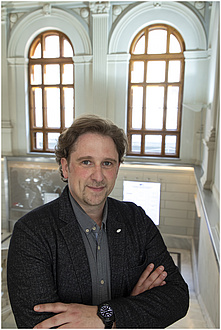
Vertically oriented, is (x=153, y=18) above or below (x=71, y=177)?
above

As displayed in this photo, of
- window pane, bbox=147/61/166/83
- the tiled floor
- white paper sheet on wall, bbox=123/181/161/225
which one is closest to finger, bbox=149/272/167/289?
the tiled floor

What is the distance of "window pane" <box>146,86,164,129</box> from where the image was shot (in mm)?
8562

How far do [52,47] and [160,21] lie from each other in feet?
11.2

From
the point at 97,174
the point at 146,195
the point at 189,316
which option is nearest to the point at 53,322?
the point at 97,174

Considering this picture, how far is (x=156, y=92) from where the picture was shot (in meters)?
8.57

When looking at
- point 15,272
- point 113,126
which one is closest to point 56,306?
point 15,272

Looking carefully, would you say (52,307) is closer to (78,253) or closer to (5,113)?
(78,253)

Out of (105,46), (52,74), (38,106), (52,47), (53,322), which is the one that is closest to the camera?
(53,322)

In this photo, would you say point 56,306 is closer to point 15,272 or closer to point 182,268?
point 15,272

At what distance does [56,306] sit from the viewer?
1259 millimetres

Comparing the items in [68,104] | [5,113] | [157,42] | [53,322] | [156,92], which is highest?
[157,42]

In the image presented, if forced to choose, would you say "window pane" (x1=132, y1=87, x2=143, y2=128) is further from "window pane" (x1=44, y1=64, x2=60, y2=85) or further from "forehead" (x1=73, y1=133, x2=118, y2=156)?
"forehead" (x1=73, y1=133, x2=118, y2=156)

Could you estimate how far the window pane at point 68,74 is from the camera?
914cm

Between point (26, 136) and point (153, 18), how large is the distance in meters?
5.38
